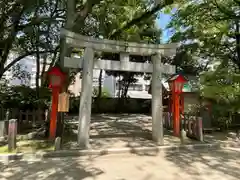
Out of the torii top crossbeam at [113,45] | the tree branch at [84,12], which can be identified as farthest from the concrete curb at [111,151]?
the tree branch at [84,12]

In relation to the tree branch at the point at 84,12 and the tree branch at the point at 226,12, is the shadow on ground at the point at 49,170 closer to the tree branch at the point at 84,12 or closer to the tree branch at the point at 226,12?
the tree branch at the point at 84,12

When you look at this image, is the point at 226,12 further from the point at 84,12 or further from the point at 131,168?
the point at 131,168

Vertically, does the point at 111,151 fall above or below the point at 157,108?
below

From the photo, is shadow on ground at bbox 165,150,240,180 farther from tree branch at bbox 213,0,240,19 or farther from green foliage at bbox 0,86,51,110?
green foliage at bbox 0,86,51,110

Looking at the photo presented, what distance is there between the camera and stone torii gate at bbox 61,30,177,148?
796cm

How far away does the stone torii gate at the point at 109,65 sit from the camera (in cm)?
796

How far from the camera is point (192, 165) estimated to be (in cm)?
661

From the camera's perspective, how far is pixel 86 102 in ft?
26.2

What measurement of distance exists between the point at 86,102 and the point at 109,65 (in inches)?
57.6

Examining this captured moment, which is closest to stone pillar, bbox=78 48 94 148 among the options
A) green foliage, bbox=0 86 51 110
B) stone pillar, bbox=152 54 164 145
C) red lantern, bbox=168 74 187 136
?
stone pillar, bbox=152 54 164 145

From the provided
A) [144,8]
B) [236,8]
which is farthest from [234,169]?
[236,8]

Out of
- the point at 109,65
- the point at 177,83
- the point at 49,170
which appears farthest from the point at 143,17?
the point at 49,170

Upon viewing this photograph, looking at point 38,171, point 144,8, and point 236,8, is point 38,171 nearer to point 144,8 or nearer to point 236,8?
point 144,8

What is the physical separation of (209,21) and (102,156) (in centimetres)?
892
